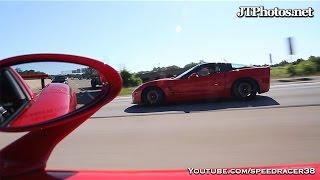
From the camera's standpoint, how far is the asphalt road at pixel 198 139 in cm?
463

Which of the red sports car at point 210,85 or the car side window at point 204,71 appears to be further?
the car side window at point 204,71

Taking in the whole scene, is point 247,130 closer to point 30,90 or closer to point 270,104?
point 270,104

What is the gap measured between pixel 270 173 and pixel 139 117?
6875 mm

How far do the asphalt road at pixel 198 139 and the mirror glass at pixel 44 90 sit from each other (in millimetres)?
2765

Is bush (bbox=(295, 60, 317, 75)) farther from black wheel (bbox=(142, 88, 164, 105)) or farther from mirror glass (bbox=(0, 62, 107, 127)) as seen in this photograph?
mirror glass (bbox=(0, 62, 107, 127))

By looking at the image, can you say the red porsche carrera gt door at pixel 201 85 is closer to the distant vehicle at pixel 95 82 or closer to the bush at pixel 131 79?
the distant vehicle at pixel 95 82

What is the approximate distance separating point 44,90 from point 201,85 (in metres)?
9.19

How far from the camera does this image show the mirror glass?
65.1 inches

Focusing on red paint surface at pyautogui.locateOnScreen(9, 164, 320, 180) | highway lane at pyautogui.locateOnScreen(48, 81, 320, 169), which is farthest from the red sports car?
red paint surface at pyautogui.locateOnScreen(9, 164, 320, 180)

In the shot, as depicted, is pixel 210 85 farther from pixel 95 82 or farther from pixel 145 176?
pixel 95 82

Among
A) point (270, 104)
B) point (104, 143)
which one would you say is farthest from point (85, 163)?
point (270, 104)

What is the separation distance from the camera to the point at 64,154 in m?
5.37

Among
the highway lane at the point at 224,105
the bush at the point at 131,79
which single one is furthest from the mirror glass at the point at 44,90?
the bush at the point at 131,79

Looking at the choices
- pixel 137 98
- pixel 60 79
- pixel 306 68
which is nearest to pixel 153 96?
pixel 137 98
